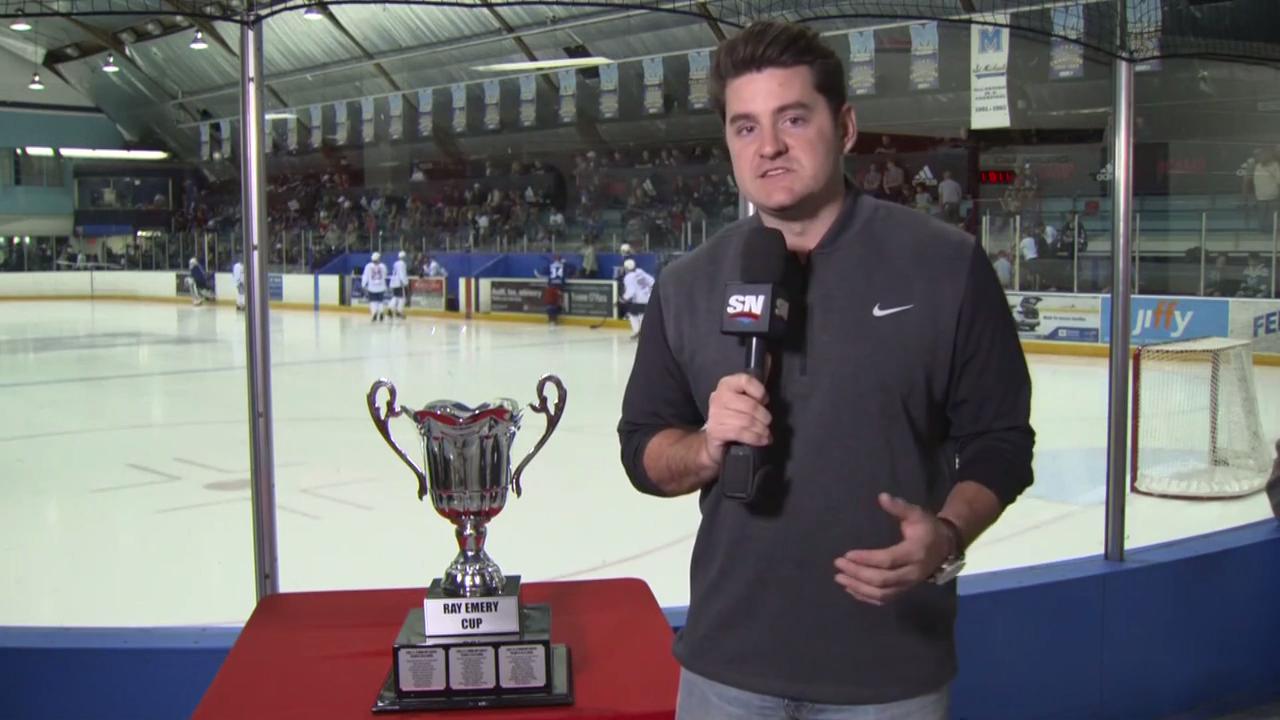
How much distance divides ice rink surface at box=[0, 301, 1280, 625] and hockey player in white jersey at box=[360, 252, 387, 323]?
A: 0.44 metres

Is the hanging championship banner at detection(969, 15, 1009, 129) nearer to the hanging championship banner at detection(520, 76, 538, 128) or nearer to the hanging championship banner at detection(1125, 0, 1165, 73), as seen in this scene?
the hanging championship banner at detection(1125, 0, 1165, 73)

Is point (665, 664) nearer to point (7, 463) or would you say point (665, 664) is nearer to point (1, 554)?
point (1, 554)

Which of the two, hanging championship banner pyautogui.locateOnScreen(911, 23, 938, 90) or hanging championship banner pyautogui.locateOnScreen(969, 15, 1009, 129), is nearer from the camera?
hanging championship banner pyautogui.locateOnScreen(969, 15, 1009, 129)

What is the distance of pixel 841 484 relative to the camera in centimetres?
120

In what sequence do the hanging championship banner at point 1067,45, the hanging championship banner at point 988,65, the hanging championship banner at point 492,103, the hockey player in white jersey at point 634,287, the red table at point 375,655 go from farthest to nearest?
1. the hockey player in white jersey at point 634,287
2. the hanging championship banner at point 492,103
3. the hanging championship banner at point 988,65
4. the hanging championship banner at point 1067,45
5. the red table at point 375,655

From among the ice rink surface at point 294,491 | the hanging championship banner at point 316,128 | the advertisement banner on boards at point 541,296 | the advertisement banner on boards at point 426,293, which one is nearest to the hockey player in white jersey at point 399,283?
the advertisement banner on boards at point 426,293

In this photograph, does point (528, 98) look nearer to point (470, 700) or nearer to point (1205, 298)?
point (1205, 298)

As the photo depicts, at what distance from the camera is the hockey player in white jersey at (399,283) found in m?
9.10

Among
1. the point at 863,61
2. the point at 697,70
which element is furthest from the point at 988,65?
the point at 697,70

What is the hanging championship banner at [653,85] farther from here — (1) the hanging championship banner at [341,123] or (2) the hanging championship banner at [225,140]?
(2) the hanging championship banner at [225,140]

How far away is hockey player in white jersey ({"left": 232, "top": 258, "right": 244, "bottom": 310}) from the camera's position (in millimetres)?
2504

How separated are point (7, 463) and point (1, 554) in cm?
201

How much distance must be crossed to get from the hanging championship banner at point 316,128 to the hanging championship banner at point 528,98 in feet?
16.7

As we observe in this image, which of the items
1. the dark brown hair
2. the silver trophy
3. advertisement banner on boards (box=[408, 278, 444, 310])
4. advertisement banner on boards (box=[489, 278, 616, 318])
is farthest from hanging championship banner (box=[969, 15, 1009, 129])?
advertisement banner on boards (box=[489, 278, 616, 318])
